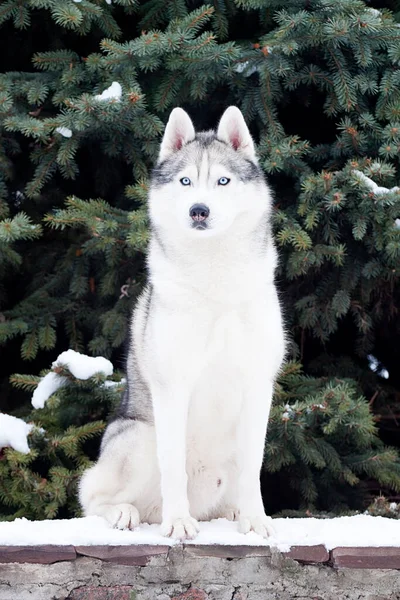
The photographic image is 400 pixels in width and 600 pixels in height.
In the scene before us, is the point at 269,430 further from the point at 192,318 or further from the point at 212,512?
the point at 192,318

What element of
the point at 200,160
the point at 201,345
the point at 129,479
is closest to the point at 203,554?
the point at 129,479

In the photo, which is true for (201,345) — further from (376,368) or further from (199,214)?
(376,368)

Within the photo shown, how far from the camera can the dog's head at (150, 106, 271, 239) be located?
3.47 meters

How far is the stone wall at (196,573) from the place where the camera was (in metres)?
3.28

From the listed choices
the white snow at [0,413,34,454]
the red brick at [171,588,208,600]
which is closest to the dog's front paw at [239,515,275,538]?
the red brick at [171,588,208,600]

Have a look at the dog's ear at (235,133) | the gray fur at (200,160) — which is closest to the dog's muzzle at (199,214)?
the gray fur at (200,160)

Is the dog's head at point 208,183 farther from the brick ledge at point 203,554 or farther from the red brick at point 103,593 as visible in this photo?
the red brick at point 103,593

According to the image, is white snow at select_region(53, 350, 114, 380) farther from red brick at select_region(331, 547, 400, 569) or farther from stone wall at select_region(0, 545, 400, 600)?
red brick at select_region(331, 547, 400, 569)

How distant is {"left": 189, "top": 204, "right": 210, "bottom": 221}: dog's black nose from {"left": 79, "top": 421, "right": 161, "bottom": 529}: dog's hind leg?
113 centimetres

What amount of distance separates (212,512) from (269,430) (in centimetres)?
114

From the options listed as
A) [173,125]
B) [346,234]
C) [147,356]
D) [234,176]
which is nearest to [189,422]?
[147,356]

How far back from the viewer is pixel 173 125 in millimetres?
3828

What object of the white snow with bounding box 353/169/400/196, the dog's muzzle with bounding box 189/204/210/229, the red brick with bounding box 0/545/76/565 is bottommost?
the red brick with bounding box 0/545/76/565

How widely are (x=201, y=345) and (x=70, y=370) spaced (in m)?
1.78
